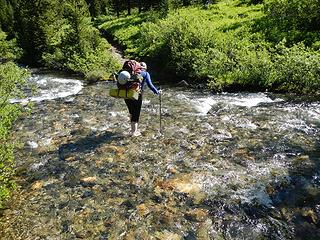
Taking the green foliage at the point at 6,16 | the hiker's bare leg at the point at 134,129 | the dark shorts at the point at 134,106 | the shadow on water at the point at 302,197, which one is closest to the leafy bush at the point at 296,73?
the shadow on water at the point at 302,197

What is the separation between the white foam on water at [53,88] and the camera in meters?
21.4

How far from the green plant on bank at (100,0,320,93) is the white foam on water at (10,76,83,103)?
22.7ft

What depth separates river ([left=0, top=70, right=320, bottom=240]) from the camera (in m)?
8.09

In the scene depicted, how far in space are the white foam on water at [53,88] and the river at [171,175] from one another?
196 inches

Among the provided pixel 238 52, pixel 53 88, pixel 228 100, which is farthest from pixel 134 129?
pixel 53 88

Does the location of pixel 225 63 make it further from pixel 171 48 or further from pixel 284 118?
pixel 284 118

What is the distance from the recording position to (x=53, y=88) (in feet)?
79.6

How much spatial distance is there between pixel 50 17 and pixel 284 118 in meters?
31.6

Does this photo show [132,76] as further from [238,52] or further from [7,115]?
[238,52]

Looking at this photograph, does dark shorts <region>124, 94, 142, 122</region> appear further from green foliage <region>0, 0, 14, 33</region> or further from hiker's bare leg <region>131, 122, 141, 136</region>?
green foliage <region>0, 0, 14, 33</region>

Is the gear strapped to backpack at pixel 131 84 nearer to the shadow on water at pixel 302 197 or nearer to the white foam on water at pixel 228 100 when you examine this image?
the white foam on water at pixel 228 100

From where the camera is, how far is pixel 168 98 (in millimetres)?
19547

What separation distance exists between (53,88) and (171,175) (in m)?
16.2

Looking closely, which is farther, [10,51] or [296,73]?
[10,51]
